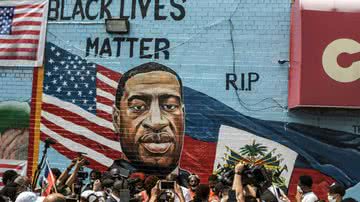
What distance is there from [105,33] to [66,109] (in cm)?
197

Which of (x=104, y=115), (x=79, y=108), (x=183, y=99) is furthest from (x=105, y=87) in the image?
(x=183, y=99)

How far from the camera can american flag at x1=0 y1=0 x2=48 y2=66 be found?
13586mm

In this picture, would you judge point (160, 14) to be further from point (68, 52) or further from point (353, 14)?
point (353, 14)

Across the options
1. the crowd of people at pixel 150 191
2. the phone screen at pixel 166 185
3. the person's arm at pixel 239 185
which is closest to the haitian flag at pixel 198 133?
the crowd of people at pixel 150 191

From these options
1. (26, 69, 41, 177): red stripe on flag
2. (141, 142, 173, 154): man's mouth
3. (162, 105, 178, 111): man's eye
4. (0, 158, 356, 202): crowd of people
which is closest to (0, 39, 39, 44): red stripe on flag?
(26, 69, 41, 177): red stripe on flag

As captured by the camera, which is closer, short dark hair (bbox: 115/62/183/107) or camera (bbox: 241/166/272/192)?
camera (bbox: 241/166/272/192)

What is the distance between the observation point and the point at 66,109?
43.7 ft

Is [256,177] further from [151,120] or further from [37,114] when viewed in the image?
[37,114]

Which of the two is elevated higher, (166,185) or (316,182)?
(166,185)

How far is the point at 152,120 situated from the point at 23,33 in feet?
12.4

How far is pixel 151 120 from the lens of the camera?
12.8m

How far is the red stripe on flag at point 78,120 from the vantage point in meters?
13.1

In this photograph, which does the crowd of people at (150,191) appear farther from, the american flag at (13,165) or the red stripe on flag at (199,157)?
the american flag at (13,165)

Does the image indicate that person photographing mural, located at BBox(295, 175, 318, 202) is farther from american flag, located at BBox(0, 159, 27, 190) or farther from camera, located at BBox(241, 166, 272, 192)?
american flag, located at BBox(0, 159, 27, 190)
